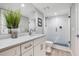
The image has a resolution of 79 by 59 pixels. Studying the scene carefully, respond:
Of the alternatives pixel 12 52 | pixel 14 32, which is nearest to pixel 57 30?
pixel 14 32

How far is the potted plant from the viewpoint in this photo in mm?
1420

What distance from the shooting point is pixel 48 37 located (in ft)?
5.20

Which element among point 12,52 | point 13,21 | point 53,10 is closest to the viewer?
point 12,52

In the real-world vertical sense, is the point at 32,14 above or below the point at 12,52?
above

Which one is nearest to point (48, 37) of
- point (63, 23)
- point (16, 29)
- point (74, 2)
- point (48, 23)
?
point (48, 23)

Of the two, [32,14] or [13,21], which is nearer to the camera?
[13,21]

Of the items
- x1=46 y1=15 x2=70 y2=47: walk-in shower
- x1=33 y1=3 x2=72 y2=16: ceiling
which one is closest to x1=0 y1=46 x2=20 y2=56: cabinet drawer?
x1=46 y1=15 x2=70 y2=47: walk-in shower

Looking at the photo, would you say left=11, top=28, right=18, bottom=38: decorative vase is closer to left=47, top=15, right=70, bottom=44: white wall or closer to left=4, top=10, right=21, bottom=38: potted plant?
left=4, top=10, right=21, bottom=38: potted plant

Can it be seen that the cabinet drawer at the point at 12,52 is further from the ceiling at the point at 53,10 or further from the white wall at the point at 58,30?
the ceiling at the point at 53,10

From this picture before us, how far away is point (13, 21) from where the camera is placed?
145 centimetres

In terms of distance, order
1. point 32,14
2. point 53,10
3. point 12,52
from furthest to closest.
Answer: point 32,14, point 53,10, point 12,52

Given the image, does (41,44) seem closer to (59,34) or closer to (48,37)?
(48,37)

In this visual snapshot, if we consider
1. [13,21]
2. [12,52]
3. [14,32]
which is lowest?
[12,52]

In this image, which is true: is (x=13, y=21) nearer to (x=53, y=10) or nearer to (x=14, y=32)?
(x=14, y=32)
